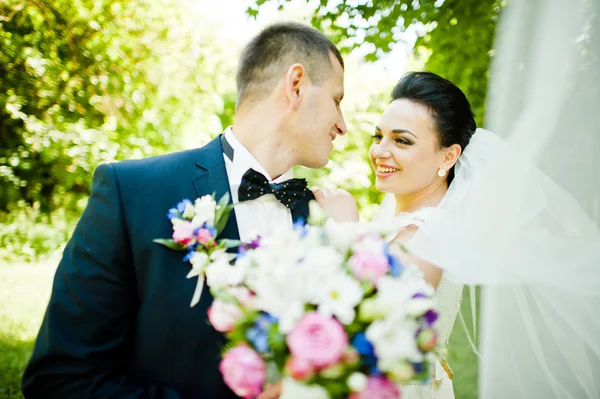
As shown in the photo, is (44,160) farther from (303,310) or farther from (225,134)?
(303,310)

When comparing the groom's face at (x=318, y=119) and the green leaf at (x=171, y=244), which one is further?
the groom's face at (x=318, y=119)

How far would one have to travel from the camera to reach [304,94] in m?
2.13

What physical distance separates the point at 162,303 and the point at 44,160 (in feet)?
25.8

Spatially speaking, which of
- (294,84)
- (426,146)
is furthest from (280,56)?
(426,146)

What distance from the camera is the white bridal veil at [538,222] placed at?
196 centimetres

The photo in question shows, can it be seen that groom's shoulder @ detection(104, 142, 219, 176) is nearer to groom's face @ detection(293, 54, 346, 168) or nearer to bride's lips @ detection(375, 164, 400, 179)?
groom's face @ detection(293, 54, 346, 168)

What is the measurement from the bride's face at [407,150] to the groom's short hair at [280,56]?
613mm

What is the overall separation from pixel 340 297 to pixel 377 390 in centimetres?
25

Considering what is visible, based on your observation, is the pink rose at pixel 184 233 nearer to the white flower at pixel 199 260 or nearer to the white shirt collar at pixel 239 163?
the white flower at pixel 199 260

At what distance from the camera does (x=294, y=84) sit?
82.8 inches

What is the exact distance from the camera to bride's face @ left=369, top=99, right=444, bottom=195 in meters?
2.58

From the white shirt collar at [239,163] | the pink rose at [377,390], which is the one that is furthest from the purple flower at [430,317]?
the white shirt collar at [239,163]

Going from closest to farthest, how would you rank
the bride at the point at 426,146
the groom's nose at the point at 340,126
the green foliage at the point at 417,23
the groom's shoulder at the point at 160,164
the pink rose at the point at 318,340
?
the pink rose at the point at 318,340 < the groom's shoulder at the point at 160,164 < the groom's nose at the point at 340,126 < the bride at the point at 426,146 < the green foliage at the point at 417,23

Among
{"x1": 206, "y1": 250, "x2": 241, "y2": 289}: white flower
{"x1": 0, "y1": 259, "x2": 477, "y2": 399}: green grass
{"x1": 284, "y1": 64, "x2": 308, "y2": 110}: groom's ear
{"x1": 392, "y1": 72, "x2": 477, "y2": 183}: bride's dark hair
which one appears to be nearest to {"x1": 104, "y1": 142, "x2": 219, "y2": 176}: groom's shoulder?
{"x1": 284, "y1": 64, "x2": 308, "y2": 110}: groom's ear
